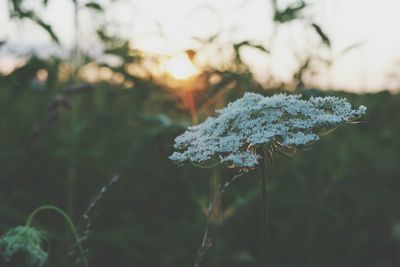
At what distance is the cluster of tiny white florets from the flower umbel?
0.69 metres

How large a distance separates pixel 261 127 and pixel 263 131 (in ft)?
0.15

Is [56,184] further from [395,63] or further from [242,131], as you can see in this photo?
[395,63]

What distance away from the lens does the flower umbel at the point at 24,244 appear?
2041 mm

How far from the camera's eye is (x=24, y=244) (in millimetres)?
2061

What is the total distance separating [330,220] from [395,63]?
3.14m

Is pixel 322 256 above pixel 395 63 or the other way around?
the other way around

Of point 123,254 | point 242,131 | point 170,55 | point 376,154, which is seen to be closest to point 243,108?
point 242,131

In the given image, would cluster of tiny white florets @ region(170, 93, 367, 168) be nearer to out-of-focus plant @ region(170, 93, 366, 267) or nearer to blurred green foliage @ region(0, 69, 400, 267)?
out-of-focus plant @ region(170, 93, 366, 267)

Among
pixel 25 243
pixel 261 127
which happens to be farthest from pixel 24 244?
pixel 261 127

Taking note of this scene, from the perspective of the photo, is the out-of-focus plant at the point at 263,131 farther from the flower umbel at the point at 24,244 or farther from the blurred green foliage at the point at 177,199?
the blurred green foliage at the point at 177,199

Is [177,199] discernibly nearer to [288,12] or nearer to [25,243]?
[288,12]

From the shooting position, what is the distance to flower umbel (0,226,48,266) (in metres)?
2.04

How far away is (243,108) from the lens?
2104 millimetres

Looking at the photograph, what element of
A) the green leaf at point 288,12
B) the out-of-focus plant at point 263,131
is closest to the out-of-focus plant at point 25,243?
the out-of-focus plant at point 263,131
